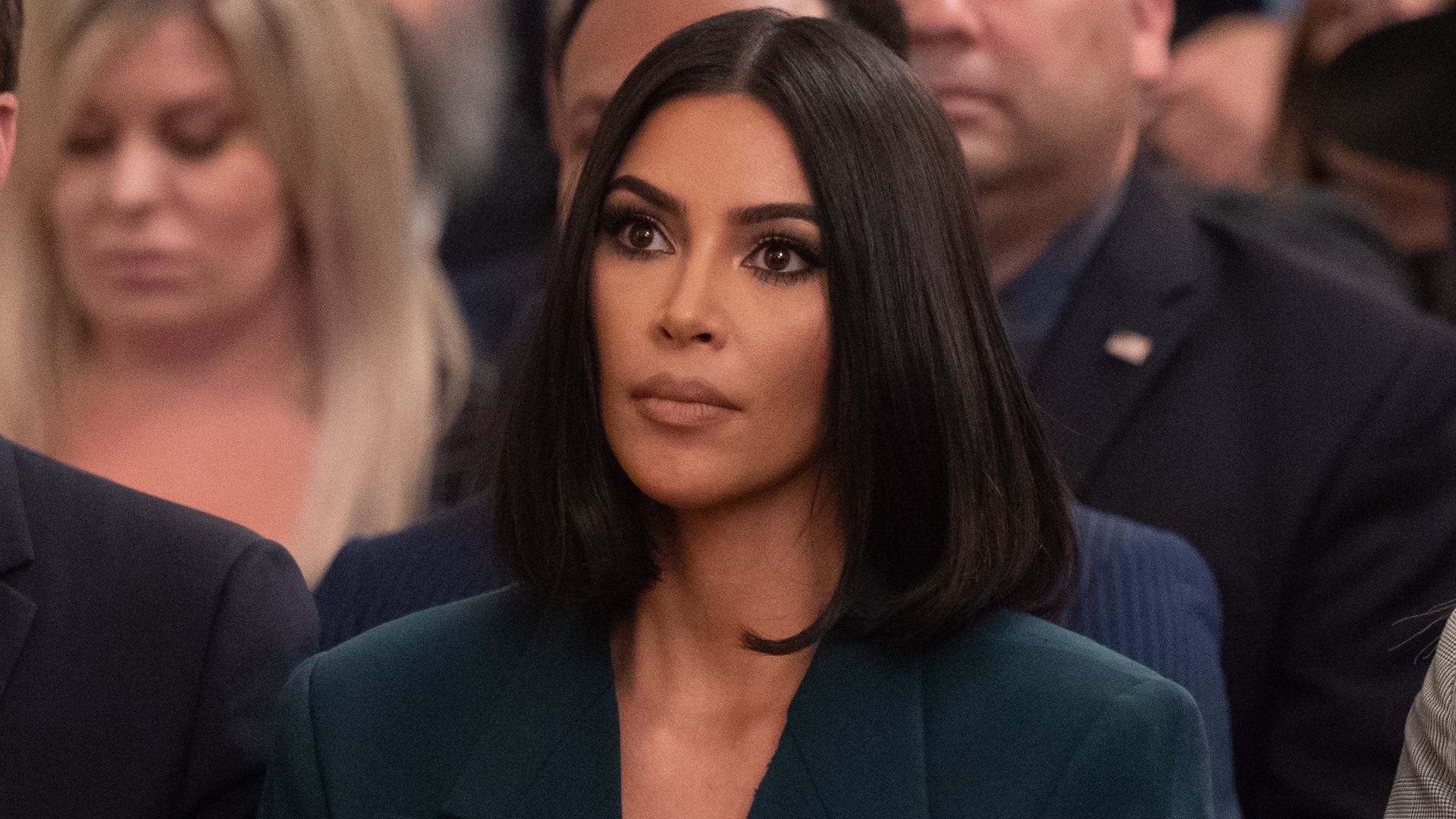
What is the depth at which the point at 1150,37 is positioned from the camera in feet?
10.5

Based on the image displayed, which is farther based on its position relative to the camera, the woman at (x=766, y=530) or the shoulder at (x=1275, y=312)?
the shoulder at (x=1275, y=312)

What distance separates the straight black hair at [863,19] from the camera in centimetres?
241

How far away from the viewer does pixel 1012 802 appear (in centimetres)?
168

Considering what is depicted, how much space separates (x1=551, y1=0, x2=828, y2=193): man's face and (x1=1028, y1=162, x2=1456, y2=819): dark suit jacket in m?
0.71

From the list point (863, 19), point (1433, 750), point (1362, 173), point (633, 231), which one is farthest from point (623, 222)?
point (1362, 173)

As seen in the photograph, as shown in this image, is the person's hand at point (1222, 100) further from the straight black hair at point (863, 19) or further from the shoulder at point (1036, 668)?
the shoulder at point (1036, 668)

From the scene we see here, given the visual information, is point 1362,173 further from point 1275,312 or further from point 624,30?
point 624,30

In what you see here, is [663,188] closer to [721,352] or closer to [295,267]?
[721,352]

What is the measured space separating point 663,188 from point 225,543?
590 millimetres

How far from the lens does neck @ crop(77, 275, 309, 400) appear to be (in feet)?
9.68

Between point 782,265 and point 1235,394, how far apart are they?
130cm

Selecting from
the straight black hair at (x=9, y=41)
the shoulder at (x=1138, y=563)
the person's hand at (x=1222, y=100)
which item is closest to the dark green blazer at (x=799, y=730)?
the shoulder at (x=1138, y=563)

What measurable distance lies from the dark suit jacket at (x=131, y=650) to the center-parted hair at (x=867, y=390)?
0.29m

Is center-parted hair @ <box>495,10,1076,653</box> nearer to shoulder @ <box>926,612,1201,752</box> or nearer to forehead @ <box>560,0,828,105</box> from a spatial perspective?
shoulder @ <box>926,612,1201,752</box>
